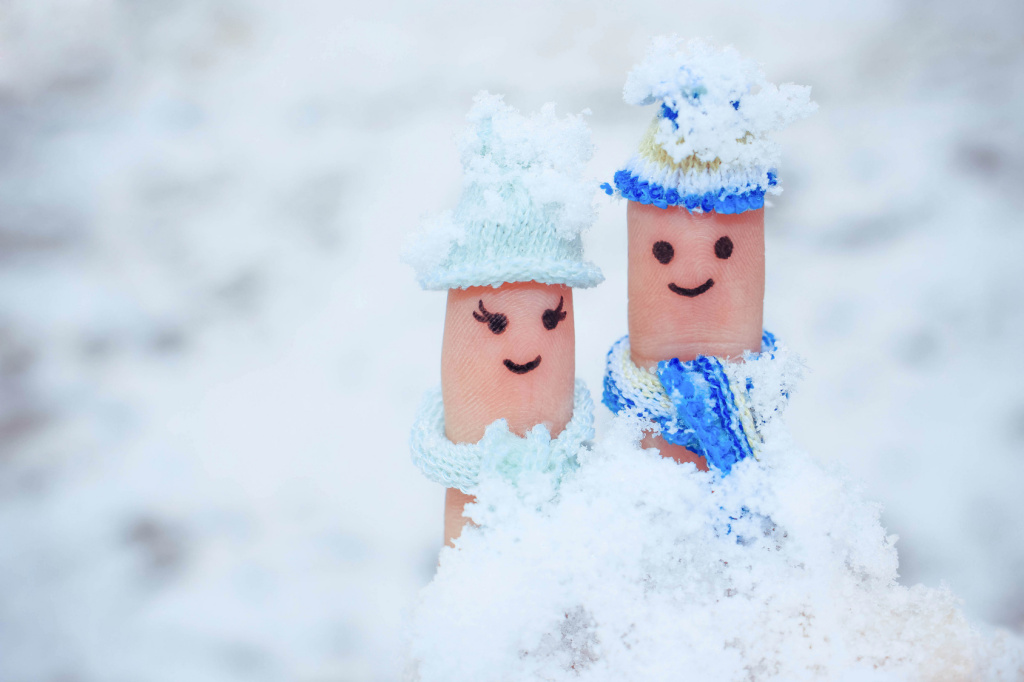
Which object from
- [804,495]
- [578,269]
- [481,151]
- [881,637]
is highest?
[481,151]

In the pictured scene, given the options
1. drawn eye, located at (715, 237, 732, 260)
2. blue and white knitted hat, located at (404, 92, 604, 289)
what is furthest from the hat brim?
drawn eye, located at (715, 237, 732, 260)

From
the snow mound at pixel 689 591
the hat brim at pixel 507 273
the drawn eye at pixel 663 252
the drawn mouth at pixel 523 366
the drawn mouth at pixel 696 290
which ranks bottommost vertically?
the snow mound at pixel 689 591

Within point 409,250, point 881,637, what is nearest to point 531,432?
point 409,250

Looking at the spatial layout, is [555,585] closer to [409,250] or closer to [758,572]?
[758,572]

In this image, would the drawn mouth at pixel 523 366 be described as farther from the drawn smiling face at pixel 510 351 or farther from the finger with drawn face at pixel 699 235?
the finger with drawn face at pixel 699 235

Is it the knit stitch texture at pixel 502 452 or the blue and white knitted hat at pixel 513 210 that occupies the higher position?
the blue and white knitted hat at pixel 513 210

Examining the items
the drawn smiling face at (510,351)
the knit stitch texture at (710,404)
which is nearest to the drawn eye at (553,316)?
the drawn smiling face at (510,351)

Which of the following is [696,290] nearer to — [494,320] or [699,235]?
[699,235]
